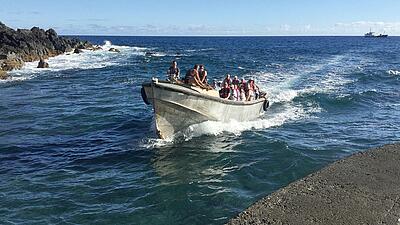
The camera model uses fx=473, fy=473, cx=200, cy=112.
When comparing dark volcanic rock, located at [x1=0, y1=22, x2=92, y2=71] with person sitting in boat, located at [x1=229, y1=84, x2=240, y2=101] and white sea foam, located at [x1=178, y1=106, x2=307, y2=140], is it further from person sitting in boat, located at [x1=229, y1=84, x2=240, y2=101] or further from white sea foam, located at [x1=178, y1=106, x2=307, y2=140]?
person sitting in boat, located at [x1=229, y1=84, x2=240, y2=101]

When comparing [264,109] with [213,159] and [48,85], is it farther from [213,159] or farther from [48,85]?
[48,85]

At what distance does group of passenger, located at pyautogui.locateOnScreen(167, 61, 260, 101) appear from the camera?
654 inches

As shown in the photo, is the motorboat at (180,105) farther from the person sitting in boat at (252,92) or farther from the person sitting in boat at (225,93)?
the person sitting in boat at (252,92)

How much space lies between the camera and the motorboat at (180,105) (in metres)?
15.8

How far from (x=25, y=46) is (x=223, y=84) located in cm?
3840

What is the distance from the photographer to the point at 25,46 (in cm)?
5097

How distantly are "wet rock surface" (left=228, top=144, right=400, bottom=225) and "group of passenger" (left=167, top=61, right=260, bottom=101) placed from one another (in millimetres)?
7855

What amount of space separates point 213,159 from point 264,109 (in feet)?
23.7

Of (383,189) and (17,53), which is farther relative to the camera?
(17,53)

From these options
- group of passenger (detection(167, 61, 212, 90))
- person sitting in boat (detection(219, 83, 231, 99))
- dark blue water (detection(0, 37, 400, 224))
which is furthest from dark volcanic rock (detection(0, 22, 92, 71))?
person sitting in boat (detection(219, 83, 231, 99))

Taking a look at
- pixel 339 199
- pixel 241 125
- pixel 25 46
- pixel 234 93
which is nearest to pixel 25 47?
pixel 25 46

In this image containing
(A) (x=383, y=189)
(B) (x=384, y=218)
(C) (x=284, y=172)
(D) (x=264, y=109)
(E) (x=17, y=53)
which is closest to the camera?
(B) (x=384, y=218)

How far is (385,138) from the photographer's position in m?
17.2

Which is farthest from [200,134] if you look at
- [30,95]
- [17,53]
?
[17,53]
